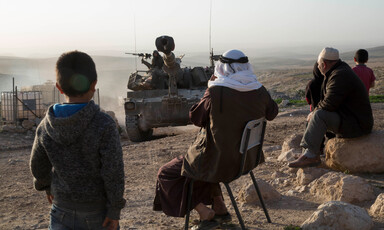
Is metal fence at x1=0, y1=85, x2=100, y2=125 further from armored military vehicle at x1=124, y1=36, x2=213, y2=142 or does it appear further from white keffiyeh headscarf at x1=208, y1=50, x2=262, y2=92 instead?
white keffiyeh headscarf at x1=208, y1=50, x2=262, y2=92

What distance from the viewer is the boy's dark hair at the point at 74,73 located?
9.83ft

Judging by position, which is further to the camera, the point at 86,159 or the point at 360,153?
the point at 360,153

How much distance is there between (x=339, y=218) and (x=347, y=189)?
89 centimetres

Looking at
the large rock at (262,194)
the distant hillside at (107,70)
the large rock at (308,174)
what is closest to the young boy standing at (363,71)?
the large rock at (308,174)

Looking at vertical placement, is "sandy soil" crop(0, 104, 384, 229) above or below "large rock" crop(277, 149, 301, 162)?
below

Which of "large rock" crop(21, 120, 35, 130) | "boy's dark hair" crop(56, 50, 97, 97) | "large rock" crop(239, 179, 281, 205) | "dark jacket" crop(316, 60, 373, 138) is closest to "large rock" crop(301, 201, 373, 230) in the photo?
"large rock" crop(239, 179, 281, 205)

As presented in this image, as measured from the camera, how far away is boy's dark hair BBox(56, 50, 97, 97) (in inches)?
118

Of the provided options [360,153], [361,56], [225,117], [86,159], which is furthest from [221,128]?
[361,56]

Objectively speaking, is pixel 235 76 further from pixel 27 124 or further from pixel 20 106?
pixel 20 106

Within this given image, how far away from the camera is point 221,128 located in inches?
156

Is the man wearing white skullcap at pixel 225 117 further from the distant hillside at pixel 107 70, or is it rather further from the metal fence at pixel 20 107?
the distant hillside at pixel 107 70

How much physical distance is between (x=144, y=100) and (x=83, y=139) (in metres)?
Answer: 9.70

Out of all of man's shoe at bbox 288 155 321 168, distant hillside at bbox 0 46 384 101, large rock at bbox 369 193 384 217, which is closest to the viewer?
large rock at bbox 369 193 384 217

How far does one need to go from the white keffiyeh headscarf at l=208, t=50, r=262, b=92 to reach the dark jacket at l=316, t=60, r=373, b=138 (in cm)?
168
